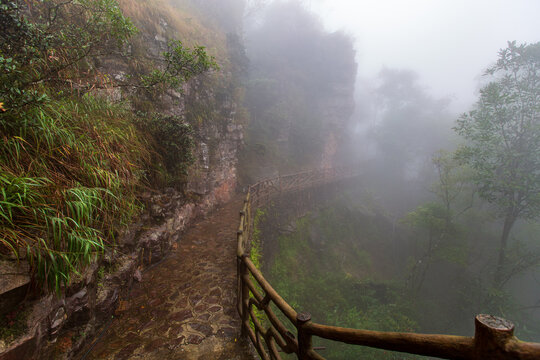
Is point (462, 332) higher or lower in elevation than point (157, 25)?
lower

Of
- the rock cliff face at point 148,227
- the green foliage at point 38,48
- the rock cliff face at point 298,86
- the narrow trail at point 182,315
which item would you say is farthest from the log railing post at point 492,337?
the rock cliff face at point 298,86

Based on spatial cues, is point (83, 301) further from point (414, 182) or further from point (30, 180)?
point (414, 182)

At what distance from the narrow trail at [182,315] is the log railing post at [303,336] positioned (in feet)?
4.77

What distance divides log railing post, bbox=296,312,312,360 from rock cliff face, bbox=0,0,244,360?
8.19 feet

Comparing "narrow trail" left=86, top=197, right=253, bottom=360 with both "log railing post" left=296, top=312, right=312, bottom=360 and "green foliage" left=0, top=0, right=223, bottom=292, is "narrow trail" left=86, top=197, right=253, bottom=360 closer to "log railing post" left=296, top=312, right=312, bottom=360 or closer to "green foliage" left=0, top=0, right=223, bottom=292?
"green foliage" left=0, top=0, right=223, bottom=292

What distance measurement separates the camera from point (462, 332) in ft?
36.5

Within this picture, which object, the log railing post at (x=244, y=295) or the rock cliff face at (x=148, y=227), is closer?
the rock cliff face at (x=148, y=227)

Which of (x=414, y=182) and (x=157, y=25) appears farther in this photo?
(x=414, y=182)

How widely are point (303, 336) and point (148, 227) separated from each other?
4031mm

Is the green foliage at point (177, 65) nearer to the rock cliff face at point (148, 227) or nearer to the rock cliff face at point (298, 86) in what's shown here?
the rock cliff face at point (148, 227)

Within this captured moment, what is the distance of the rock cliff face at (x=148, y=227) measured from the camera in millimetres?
2252

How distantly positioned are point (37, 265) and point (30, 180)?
947 mm

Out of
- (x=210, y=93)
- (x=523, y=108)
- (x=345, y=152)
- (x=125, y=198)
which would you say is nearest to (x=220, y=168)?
(x=210, y=93)

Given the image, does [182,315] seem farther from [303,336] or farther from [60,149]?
[60,149]
